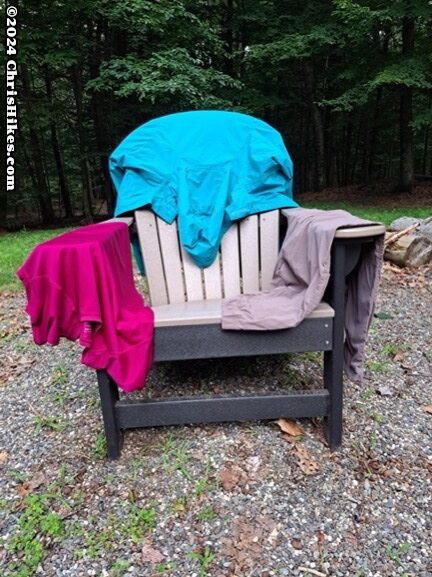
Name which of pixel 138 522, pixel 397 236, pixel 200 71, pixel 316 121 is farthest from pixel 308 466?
→ pixel 316 121

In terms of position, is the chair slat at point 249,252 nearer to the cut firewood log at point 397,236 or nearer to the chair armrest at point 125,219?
the chair armrest at point 125,219

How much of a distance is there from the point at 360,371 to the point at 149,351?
32.5 inches

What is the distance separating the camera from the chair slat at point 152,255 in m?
2.09

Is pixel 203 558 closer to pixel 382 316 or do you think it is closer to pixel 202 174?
pixel 202 174

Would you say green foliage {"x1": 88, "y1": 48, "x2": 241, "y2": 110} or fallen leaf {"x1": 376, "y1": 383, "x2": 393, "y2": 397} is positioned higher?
green foliage {"x1": 88, "y1": 48, "x2": 241, "y2": 110}

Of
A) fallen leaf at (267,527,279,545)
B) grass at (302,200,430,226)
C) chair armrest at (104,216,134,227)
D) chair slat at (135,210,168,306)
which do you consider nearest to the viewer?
fallen leaf at (267,527,279,545)

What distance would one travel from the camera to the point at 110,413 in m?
1.63

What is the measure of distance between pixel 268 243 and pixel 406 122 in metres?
9.18

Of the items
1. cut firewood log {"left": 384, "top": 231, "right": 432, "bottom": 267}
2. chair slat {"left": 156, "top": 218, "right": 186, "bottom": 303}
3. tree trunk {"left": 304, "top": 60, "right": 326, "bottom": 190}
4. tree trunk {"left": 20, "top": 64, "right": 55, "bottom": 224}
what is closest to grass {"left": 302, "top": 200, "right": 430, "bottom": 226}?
tree trunk {"left": 304, "top": 60, "right": 326, "bottom": 190}

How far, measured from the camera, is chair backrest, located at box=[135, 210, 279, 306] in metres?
2.15

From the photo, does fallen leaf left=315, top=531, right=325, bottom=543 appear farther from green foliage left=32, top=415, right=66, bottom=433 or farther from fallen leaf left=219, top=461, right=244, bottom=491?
green foliage left=32, top=415, right=66, bottom=433

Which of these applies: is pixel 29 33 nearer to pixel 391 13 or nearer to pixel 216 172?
pixel 391 13

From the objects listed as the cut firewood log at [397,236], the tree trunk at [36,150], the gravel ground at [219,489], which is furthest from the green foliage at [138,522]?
the tree trunk at [36,150]

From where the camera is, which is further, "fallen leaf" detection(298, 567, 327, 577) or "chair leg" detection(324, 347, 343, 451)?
"chair leg" detection(324, 347, 343, 451)
